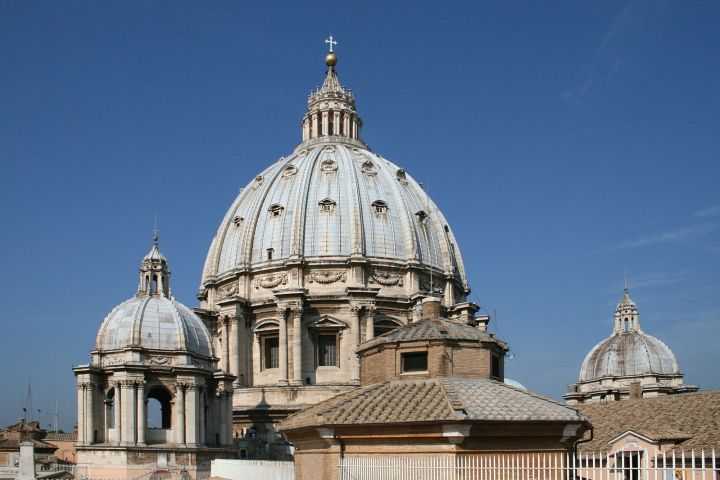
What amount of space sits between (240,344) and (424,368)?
4294cm

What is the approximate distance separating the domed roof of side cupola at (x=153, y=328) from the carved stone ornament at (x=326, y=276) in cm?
1660

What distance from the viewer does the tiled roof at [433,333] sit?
1043 inches

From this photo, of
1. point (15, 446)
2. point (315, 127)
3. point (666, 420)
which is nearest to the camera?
point (666, 420)

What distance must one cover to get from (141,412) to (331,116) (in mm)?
43130

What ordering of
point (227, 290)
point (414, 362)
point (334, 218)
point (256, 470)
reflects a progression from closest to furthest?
point (414, 362), point (256, 470), point (334, 218), point (227, 290)

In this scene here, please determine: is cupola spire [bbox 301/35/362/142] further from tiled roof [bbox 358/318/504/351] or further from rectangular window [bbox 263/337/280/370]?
tiled roof [bbox 358/318/504/351]

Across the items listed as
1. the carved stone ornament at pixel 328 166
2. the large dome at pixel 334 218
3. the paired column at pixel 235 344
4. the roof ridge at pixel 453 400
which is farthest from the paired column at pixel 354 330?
the roof ridge at pixel 453 400

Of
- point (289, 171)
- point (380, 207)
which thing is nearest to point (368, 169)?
point (380, 207)

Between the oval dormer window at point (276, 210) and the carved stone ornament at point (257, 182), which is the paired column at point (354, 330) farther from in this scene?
the carved stone ornament at point (257, 182)

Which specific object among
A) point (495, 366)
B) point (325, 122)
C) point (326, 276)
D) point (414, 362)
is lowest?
point (495, 366)

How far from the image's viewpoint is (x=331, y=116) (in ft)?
274

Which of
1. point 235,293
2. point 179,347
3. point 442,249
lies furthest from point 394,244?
point 179,347

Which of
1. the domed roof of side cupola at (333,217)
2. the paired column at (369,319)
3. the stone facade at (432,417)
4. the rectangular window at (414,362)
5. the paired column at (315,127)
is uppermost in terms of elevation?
the paired column at (315,127)

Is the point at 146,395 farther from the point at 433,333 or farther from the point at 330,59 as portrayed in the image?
the point at 330,59
